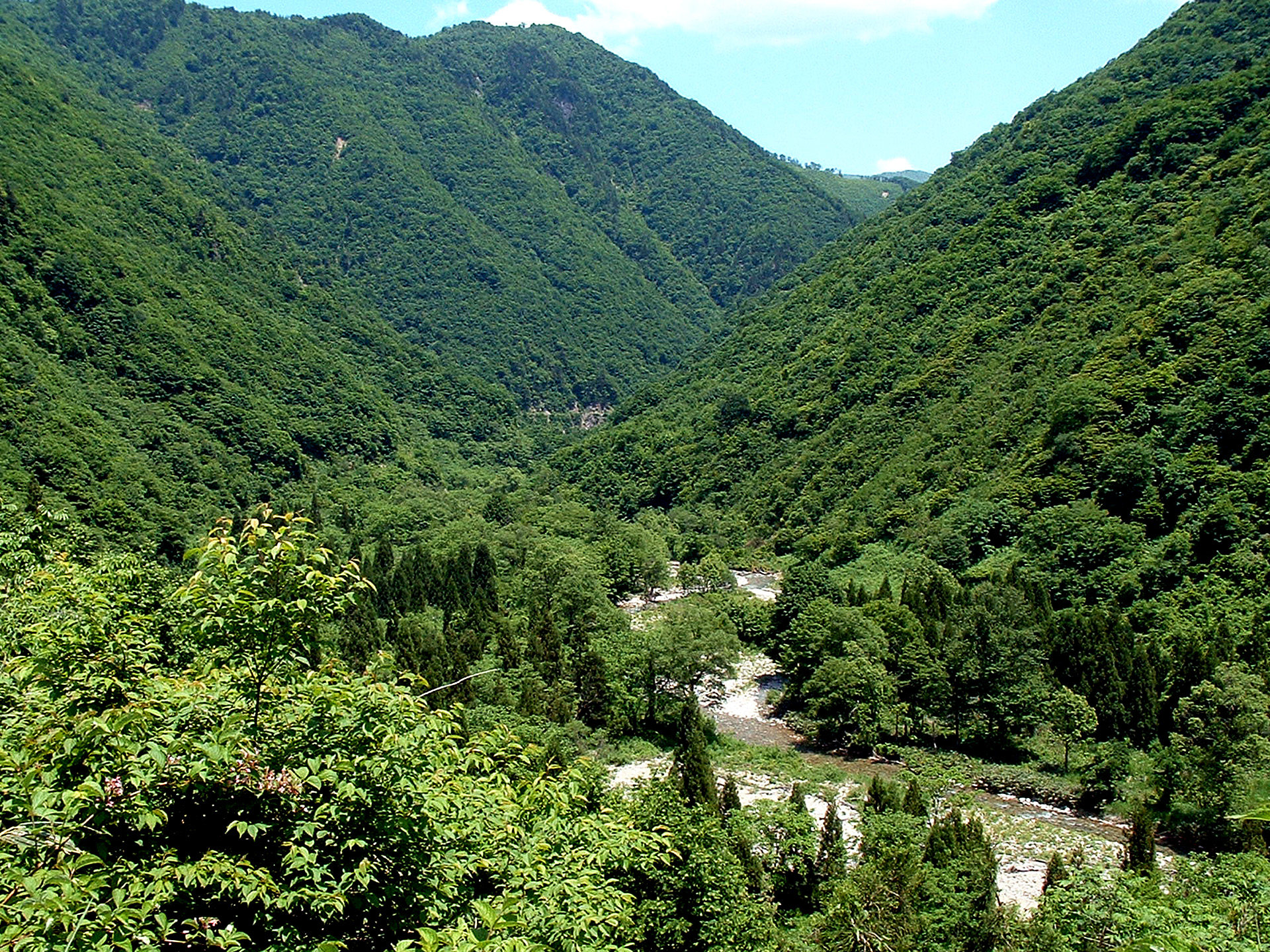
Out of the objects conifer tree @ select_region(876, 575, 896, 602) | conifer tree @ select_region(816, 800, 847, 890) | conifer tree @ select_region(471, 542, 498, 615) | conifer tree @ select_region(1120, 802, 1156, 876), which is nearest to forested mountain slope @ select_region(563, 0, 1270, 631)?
conifer tree @ select_region(876, 575, 896, 602)

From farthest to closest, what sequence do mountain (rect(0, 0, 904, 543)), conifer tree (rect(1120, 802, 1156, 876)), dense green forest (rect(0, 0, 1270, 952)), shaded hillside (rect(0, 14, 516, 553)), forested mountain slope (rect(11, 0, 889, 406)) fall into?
forested mountain slope (rect(11, 0, 889, 406)), mountain (rect(0, 0, 904, 543)), shaded hillside (rect(0, 14, 516, 553)), conifer tree (rect(1120, 802, 1156, 876)), dense green forest (rect(0, 0, 1270, 952))

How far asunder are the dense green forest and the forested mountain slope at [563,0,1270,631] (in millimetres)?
353

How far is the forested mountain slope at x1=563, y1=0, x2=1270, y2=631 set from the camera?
1703 inches

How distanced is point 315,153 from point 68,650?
195 meters

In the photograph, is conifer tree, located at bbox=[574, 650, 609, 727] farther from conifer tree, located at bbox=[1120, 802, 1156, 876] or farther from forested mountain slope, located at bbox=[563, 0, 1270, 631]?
forested mountain slope, located at bbox=[563, 0, 1270, 631]

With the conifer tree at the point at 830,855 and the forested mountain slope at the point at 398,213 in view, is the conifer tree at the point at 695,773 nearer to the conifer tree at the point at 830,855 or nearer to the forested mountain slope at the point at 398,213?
the conifer tree at the point at 830,855

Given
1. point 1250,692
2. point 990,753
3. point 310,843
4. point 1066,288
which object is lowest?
point 990,753

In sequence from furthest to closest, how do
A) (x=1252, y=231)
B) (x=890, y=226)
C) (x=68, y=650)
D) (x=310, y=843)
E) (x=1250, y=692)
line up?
(x=890, y=226), (x=1252, y=231), (x=1250, y=692), (x=68, y=650), (x=310, y=843)

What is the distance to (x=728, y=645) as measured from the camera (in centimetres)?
3859

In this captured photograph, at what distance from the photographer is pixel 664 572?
6041 cm

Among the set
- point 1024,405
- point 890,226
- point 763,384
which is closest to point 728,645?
point 1024,405

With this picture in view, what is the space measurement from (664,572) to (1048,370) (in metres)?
29.2

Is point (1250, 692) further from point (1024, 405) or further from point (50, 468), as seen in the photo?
point (50, 468)

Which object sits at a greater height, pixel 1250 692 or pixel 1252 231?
pixel 1252 231
